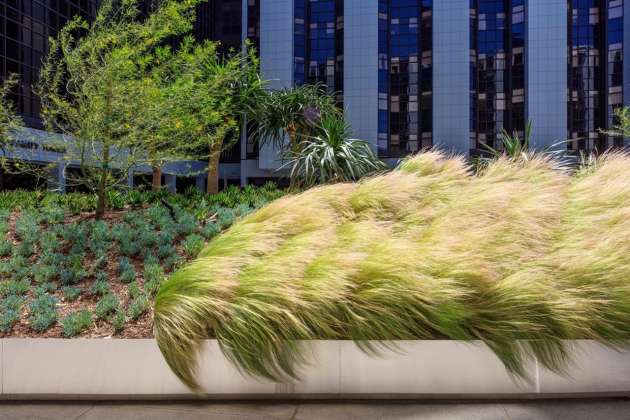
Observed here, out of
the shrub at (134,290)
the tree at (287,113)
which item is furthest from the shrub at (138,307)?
the tree at (287,113)

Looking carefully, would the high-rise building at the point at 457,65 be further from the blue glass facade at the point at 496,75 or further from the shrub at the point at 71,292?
the shrub at the point at 71,292

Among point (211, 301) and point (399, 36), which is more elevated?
point (399, 36)

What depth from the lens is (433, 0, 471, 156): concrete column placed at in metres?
47.4

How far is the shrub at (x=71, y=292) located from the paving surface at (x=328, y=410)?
155 centimetres

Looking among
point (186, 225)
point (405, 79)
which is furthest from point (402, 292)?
point (405, 79)

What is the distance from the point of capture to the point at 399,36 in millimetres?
49500

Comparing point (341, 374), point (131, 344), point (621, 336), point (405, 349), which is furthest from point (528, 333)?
point (131, 344)

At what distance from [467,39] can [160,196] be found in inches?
1705

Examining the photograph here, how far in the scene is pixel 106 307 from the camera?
5742 millimetres

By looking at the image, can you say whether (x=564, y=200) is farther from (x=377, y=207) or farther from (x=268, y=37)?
(x=268, y=37)

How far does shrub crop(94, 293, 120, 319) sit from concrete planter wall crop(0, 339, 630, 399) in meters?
0.80

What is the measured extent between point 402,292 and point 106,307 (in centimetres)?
332

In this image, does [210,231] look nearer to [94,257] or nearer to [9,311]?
[94,257]

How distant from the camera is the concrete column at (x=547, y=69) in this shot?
154 feet
